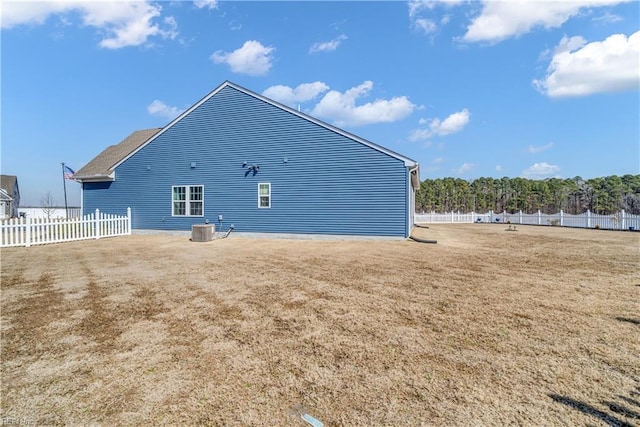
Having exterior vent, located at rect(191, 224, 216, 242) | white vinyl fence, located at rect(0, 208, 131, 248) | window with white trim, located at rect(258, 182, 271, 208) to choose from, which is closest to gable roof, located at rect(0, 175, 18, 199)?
white vinyl fence, located at rect(0, 208, 131, 248)

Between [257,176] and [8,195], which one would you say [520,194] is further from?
[8,195]

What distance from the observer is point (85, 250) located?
1066cm

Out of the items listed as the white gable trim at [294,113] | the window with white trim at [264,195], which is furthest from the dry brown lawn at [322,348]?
the window with white trim at [264,195]

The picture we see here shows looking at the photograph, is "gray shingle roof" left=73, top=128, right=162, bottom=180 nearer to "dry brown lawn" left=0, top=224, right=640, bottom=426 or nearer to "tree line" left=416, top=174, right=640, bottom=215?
"dry brown lawn" left=0, top=224, right=640, bottom=426

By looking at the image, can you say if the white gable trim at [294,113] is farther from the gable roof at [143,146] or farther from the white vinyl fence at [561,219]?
the white vinyl fence at [561,219]

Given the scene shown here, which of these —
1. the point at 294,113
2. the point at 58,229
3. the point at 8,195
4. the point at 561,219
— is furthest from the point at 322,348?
the point at 8,195

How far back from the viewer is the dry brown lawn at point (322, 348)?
234cm

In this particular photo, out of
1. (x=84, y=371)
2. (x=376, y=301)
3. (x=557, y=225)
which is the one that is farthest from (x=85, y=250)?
(x=557, y=225)

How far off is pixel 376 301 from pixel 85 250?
1033 cm

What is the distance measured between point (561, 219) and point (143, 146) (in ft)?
89.6

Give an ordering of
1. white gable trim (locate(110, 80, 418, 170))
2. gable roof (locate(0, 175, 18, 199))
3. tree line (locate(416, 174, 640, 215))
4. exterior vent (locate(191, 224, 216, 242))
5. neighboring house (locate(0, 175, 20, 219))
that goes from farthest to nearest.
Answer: gable roof (locate(0, 175, 18, 199)), tree line (locate(416, 174, 640, 215)), neighboring house (locate(0, 175, 20, 219)), exterior vent (locate(191, 224, 216, 242)), white gable trim (locate(110, 80, 418, 170))

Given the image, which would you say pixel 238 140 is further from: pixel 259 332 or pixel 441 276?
pixel 259 332

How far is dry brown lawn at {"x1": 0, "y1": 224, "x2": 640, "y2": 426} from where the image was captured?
2.34 m

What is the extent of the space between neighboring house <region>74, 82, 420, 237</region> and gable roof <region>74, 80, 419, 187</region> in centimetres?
5
